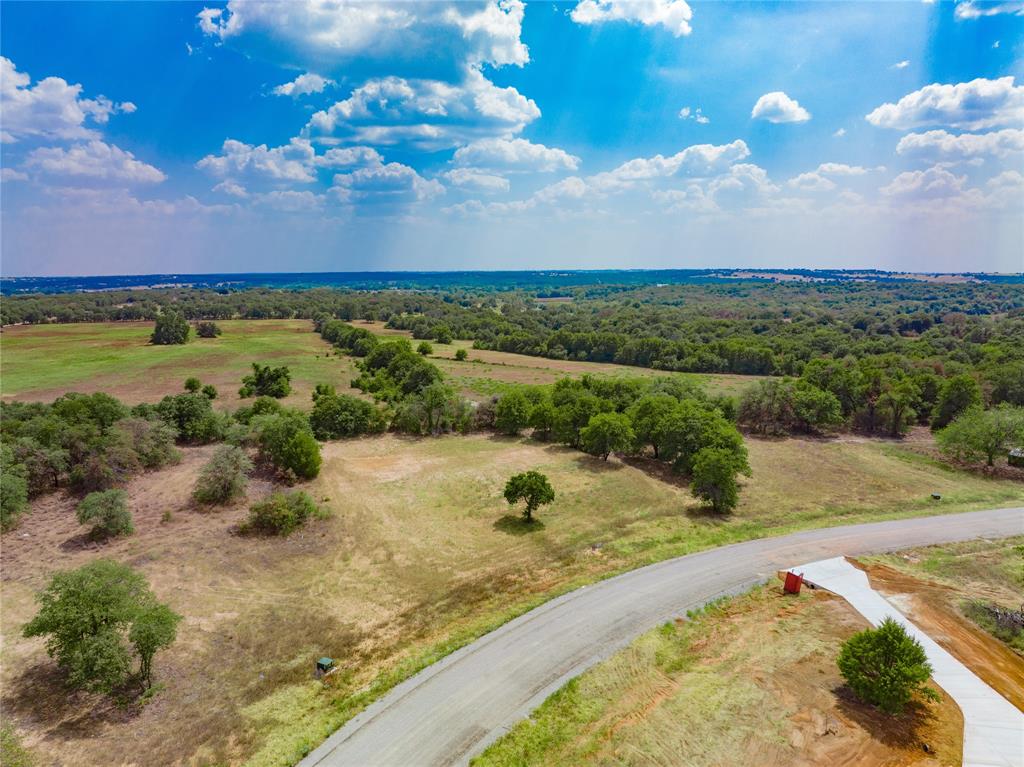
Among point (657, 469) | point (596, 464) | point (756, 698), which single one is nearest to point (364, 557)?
point (756, 698)

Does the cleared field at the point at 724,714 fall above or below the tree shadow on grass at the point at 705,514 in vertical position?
above

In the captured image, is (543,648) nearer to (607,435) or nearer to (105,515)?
(607,435)

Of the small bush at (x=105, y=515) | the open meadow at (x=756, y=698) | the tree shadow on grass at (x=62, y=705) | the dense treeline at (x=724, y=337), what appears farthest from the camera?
the dense treeline at (x=724, y=337)

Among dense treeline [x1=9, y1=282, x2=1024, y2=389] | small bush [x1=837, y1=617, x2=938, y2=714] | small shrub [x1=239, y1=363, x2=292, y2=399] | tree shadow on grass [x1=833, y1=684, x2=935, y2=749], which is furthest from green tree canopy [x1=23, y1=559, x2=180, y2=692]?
dense treeline [x1=9, y1=282, x2=1024, y2=389]

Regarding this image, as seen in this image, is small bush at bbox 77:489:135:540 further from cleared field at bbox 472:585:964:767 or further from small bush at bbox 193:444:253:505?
cleared field at bbox 472:585:964:767

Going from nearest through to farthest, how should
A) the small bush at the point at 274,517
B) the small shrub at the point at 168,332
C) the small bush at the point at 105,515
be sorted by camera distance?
1. the small bush at the point at 105,515
2. the small bush at the point at 274,517
3. the small shrub at the point at 168,332

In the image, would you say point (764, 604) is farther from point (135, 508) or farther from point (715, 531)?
point (135, 508)

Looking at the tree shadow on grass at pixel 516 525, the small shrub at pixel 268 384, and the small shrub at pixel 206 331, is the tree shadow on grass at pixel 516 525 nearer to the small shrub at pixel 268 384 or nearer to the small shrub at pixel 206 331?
the small shrub at pixel 268 384

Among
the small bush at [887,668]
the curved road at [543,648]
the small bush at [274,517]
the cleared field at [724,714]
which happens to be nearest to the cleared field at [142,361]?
the small bush at [274,517]
